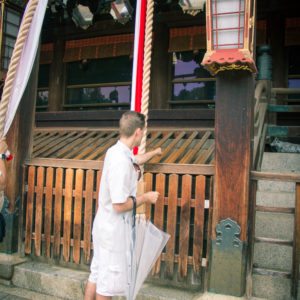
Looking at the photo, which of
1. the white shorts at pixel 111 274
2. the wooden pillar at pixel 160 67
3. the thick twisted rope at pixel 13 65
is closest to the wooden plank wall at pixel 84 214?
the white shorts at pixel 111 274

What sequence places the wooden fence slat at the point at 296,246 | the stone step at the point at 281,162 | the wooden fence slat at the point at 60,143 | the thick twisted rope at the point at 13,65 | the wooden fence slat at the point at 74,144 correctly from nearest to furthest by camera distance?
1. the wooden fence slat at the point at 296,246
2. the thick twisted rope at the point at 13,65
3. the stone step at the point at 281,162
4. the wooden fence slat at the point at 74,144
5. the wooden fence slat at the point at 60,143

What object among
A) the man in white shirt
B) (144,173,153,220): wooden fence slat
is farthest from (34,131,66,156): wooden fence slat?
the man in white shirt

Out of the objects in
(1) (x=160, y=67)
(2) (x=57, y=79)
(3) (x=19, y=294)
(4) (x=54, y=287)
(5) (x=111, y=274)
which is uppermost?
(1) (x=160, y=67)

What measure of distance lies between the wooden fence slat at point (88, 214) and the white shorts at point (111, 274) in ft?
4.87

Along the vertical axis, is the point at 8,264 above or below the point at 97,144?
below

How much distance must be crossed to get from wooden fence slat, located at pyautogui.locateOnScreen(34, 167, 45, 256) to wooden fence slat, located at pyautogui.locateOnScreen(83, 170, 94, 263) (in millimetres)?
754

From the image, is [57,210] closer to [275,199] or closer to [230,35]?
[275,199]

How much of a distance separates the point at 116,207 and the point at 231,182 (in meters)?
1.33

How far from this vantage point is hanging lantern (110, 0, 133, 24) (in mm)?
7457

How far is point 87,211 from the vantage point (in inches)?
182

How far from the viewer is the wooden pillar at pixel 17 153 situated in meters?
5.11

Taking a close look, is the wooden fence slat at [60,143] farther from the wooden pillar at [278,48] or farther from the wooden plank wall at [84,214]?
the wooden pillar at [278,48]

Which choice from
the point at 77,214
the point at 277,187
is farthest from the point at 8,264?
the point at 277,187

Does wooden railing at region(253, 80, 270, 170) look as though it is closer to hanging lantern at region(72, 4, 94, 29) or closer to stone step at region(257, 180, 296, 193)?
stone step at region(257, 180, 296, 193)
